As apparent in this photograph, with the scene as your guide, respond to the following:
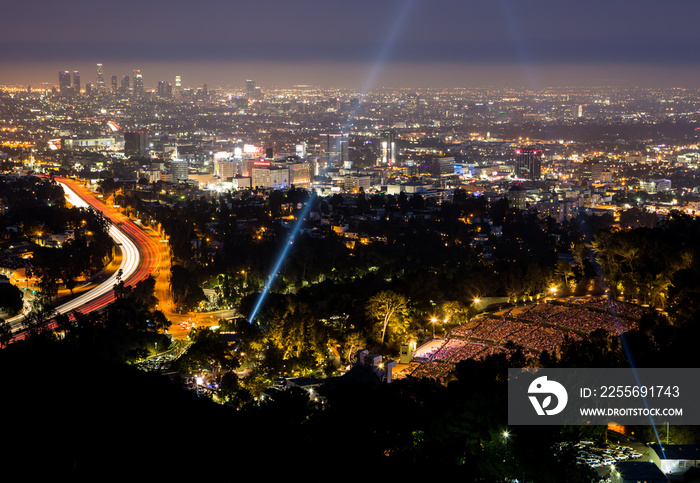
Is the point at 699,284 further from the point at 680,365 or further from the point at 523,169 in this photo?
the point at 523,169

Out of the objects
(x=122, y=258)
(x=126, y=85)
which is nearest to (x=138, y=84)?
(x=126, y=85)

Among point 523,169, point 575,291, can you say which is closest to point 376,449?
point 575,291

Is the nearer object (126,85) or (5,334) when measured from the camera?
(5,334)

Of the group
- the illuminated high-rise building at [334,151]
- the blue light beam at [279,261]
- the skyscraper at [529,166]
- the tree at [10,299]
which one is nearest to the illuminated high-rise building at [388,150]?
the illuminated high-rise building at [334,151]

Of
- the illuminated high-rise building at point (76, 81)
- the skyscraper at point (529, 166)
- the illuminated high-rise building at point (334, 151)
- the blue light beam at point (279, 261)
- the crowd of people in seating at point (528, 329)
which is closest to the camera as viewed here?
the crowd of people in seating at point (528, 329)

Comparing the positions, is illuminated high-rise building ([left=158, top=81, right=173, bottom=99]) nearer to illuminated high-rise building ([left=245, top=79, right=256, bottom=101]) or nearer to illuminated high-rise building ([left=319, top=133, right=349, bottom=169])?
illuminated high-rise building ([left=245, top=79, right=256, bottom=101])

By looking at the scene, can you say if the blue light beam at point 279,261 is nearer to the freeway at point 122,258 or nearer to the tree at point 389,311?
the tree at point 389,311

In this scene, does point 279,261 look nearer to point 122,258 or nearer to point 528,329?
point 122,258
